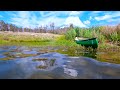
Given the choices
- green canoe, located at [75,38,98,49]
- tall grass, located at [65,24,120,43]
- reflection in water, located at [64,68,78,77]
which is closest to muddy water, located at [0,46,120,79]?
reflection in water, located at [64,68,78,77]

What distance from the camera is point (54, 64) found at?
339 centimetres

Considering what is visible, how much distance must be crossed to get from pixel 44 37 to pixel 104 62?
44.6 inches

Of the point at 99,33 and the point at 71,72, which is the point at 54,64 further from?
the point at 99,33

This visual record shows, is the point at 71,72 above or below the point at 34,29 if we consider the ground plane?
below

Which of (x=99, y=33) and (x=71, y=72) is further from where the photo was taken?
(x=99, y=33)

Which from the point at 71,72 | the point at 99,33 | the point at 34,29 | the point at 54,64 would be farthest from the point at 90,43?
the point at 34,29

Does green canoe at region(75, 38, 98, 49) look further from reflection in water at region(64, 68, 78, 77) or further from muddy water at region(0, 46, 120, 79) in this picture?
reflection in water at region(64, 68, 78, 77)

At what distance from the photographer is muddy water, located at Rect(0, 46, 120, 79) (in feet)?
11.0

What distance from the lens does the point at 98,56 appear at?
3.55m
